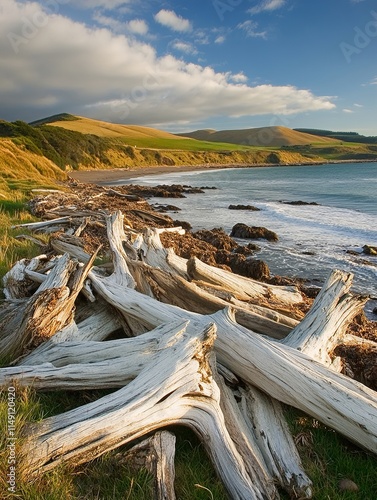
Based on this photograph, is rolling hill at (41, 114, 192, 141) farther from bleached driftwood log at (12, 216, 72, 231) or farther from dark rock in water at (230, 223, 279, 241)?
bleached driftwood log at (12, 216, 72, 231)

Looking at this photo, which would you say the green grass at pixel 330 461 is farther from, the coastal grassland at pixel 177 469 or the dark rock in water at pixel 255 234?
the dark rock in water at pixel 255 234

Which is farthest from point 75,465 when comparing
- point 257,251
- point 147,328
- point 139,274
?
point 257,251

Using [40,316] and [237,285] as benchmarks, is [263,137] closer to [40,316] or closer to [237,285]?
[237,285]

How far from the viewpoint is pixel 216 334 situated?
3295 millimetres

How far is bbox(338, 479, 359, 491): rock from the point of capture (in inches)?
95.0

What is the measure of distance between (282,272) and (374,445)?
Answer: 776 centimetres

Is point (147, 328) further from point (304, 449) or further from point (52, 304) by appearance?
point (304, 449)

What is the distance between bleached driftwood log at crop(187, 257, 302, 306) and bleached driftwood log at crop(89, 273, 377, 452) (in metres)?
1.64

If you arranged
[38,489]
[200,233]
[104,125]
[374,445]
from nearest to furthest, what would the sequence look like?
[38,489] < [374,445] < [200,233] < [104,125]

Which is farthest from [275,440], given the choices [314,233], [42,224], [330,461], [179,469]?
[314,233]

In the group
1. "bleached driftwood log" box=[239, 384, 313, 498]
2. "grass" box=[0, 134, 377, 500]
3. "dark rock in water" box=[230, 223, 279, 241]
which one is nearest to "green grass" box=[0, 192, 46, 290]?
"grass" box=[0, 134, 377, 500]

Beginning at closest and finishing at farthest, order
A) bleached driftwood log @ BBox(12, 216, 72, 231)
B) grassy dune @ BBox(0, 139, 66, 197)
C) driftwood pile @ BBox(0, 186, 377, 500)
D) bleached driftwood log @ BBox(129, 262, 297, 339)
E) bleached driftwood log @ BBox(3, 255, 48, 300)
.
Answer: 1. driftwood pile @ BBox(0, 186, 377, 500)
2. bleached driftwood log @ BBox(129, 262, 297, 339)
3. bleached driftwood log @ BBox(3, 255, 48, 300)
4. bleached driftwood log @ BBox(12, 216, 72, 231)
5. grassy dune @ BBox(0, 139, 66, 197)

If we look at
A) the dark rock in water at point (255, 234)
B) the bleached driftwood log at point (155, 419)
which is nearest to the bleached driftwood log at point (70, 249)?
the bleached driftwood log at point (155, 419)

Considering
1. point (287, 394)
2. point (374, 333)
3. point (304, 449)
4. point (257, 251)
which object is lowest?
point (257, 251)
